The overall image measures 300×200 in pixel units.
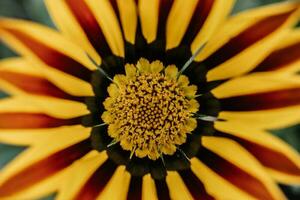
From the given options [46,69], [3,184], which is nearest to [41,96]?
[46,69]

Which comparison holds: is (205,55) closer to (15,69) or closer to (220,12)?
(220,12)

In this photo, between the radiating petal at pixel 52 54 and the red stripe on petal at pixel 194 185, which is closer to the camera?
the radiating petal at pixel 52 54

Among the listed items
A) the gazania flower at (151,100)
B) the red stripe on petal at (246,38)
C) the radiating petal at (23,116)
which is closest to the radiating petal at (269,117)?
the gazania flower at (151,100)

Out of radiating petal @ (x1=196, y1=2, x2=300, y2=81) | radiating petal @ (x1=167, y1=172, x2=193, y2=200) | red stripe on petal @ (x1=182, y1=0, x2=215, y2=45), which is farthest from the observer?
radiating petal @ (x1=167, y1=172, x2=193, y2=200)

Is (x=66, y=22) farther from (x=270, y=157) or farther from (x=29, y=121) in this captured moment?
(x=270, y=157)

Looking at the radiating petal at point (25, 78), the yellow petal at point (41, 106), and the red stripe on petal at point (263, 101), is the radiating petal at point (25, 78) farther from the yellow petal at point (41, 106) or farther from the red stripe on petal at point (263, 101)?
the red stripe on petal at point (263, 101)

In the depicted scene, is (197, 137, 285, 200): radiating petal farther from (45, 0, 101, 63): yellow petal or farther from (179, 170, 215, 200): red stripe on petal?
(45, 0, 101, 63): yellow petal

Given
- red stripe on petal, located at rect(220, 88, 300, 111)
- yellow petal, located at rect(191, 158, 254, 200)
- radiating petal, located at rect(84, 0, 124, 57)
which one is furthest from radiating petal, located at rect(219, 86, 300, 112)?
radiating petal, located at rect(84, 0, 124, 57)

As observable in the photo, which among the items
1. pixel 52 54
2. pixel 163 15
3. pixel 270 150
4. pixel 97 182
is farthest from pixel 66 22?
pixel 270 150
